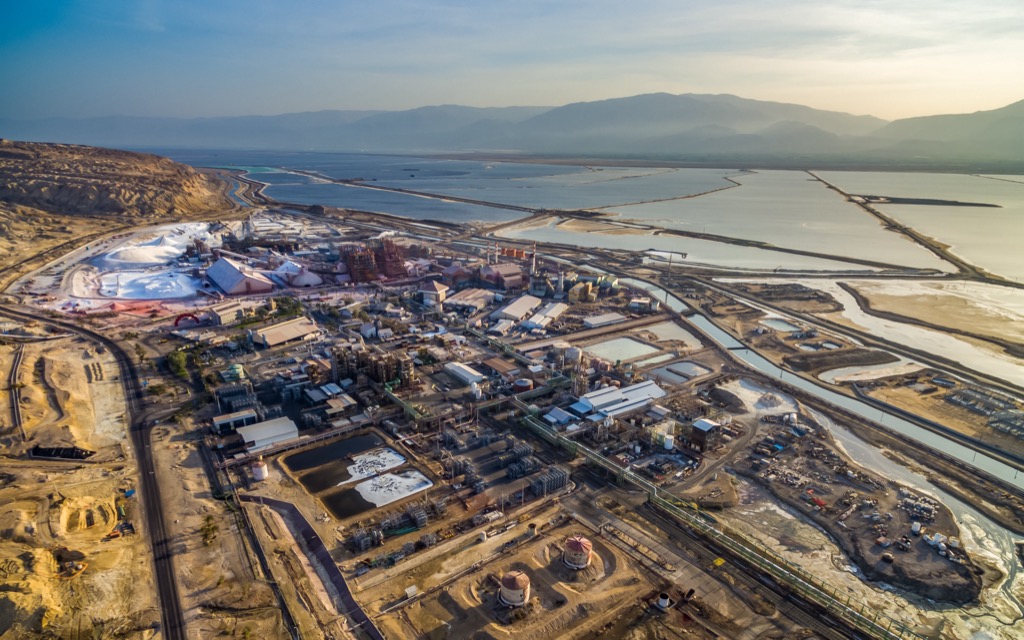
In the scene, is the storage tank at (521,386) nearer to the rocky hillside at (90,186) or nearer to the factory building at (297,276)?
the factory building at (297,276)

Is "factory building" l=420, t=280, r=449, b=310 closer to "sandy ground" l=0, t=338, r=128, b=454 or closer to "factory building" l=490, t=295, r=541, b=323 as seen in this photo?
"factory building" l=490, t=295, r=541, b=323

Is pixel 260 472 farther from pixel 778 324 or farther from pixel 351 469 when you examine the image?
pixel 778 324

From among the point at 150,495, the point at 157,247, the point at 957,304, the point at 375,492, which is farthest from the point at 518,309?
the point at 157,247

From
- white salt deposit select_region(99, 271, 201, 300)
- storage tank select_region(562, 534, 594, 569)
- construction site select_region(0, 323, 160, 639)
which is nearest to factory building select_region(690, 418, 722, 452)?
storage tank select_region(562, 534, 594, 569)

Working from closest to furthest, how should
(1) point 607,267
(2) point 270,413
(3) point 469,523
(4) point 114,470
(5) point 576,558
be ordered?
(5) point 576,558
(3) point 469,523
(4) point 114,470
(2) point 270,413
(1) point 607,267

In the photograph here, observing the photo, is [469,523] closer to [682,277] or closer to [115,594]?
[115,594]

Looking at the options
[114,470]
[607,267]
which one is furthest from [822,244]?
[114,470]
